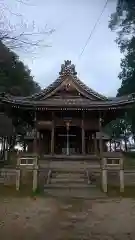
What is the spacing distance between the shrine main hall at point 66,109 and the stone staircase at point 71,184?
15.2 feet

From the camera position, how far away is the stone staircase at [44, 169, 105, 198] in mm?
11375

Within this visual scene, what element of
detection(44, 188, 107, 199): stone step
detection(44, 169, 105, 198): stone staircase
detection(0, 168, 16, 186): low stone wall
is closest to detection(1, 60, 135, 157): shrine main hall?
detection(44, 169, 105, 198): stone staircase

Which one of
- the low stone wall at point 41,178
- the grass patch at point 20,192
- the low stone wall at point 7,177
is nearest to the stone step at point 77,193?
A: the grass patch at point 20,192

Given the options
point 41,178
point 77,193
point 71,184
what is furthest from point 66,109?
point 77,193

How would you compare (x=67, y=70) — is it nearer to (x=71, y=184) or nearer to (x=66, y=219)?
(x=71, y=184)

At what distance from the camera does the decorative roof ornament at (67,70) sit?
2222cm

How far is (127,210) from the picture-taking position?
880 centimetres

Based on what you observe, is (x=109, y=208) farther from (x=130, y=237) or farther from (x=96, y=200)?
(x=130, y=237)

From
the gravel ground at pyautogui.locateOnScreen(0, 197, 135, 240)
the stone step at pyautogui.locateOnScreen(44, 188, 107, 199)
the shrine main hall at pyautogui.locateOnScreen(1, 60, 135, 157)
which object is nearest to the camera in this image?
the gravel ground at pyautogui.locateOnScreen(0, 197, 135, 240)

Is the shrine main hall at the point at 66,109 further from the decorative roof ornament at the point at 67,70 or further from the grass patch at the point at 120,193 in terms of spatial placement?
the grass patch at the point at 120,193

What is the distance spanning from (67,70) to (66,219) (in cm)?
1602

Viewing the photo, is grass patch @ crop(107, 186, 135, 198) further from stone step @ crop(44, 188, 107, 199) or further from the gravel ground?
the gravel ground

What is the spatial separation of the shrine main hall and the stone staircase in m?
4.65

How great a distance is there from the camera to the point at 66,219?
7660 mm
